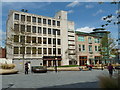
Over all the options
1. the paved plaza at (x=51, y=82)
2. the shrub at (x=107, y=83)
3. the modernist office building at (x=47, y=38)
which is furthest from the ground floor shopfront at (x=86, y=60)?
the shrub at (x=107, y=83)

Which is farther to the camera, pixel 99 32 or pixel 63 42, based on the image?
pixel 99 32

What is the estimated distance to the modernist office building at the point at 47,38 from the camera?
47.6 metres

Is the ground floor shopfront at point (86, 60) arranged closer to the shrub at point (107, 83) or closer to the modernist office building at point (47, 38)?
the modernist office building at point (47, 38)

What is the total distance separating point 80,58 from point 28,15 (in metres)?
24.8

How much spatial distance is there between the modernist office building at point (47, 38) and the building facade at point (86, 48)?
245cm

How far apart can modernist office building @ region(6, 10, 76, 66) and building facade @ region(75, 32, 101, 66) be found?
A: 2452 millimetres

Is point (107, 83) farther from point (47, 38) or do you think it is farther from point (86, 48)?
point (86, 48)

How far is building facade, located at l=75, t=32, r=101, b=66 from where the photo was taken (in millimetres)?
60406

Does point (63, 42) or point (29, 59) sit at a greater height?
point (63, 42)

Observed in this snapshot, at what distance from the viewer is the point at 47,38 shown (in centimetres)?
5284

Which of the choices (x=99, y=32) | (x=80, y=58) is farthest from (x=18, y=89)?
(x=99, y=32)

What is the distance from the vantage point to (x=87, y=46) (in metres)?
62.7

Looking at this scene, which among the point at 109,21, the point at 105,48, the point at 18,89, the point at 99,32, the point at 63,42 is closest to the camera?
the point at 109,21

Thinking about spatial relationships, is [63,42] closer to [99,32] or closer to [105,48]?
[105,48]
